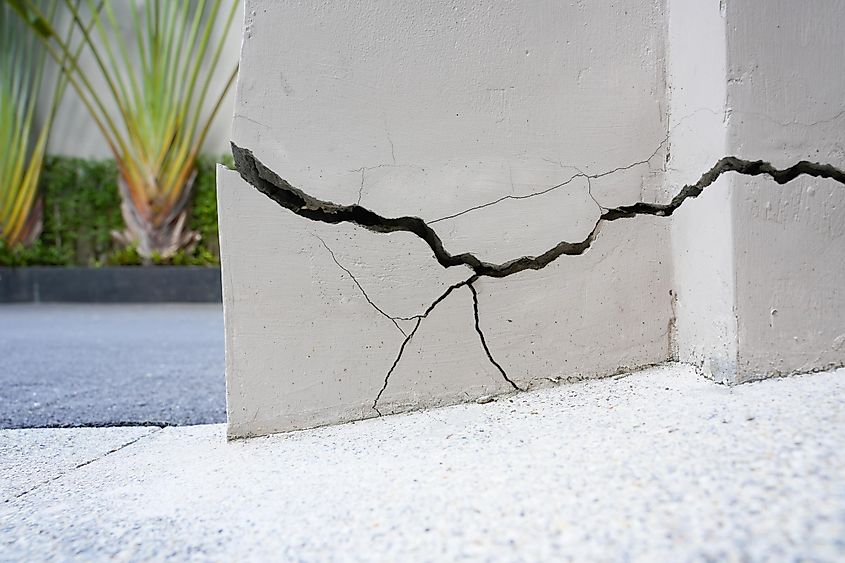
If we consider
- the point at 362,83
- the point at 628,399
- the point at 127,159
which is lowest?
the point at 628,399

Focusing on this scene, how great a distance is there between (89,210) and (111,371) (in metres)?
2.90

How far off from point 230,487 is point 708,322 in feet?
2.37

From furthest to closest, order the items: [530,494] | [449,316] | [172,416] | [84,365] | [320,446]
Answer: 1. [84,365]
2. [172,416]
3. [449,316]
4. [320,446]
5. [530,494]

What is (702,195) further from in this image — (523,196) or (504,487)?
(504,487)

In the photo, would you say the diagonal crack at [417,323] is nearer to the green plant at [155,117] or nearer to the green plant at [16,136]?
the green plant at [155,117]

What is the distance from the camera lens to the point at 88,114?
14.4 feet

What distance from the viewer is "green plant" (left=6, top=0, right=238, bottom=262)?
3.80m

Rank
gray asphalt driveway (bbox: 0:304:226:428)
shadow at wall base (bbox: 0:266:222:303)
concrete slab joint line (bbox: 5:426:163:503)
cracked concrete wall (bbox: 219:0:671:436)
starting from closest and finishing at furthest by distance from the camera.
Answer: concrete slab joint line (bbox: 5:426:163:503)
cracked concrete wall (bbox: 219:0:671:436)
gray asphalt driveway (bbox: 0:304:226:428)
shadow at wall base (bbox: 0:266:222:303)

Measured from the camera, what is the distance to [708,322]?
930mm

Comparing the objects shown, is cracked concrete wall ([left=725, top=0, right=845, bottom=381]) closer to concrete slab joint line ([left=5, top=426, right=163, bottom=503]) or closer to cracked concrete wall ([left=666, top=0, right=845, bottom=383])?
cracked concrete wall ([left=666, top=0, right=845, bottom=383])

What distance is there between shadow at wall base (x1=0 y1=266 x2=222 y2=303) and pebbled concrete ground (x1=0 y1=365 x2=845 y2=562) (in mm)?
2864

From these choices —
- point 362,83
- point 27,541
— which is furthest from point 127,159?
point 27,541

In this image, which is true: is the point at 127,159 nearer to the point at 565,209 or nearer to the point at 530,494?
the point at 565,209

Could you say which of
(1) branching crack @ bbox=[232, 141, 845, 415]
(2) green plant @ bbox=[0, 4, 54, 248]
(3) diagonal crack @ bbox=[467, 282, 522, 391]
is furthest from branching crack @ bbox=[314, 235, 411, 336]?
(2) green plant @ bbox=[0, 4, 54, 248]
